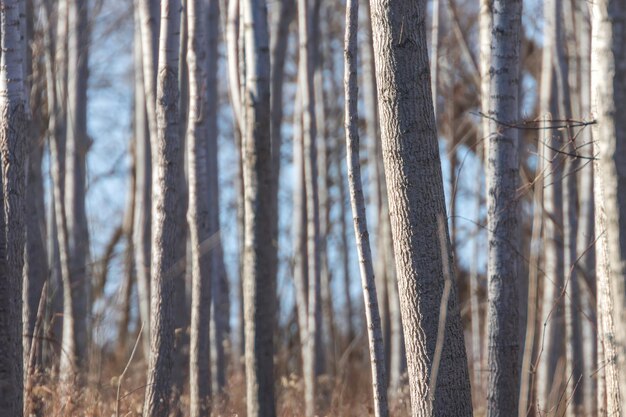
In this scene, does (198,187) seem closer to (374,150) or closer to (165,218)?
(165,218)

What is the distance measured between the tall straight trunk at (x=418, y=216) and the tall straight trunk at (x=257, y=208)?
6.76ft

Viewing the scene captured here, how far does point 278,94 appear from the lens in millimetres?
11922

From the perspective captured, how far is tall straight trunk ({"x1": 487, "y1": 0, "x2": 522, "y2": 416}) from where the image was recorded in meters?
5.98

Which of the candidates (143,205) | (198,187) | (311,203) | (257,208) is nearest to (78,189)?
(143,205)

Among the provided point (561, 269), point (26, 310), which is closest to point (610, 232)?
point (26, 310)

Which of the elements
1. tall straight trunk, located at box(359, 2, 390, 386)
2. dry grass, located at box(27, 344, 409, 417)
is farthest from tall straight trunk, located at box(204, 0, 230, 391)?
tall straight trunk, located at box(359, 2, 390, 386)

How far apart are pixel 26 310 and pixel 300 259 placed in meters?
5.21

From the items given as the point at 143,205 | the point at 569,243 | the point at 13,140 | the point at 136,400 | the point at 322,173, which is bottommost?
the point at 136,400

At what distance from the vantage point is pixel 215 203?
10.4 meters

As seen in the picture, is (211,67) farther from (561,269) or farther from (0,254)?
(0,254)

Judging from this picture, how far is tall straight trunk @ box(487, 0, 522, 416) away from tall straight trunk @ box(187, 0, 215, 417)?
7.37 feet

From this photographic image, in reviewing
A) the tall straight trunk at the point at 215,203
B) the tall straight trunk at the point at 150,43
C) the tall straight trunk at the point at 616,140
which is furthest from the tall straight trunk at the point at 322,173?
the tall straight trunk at the point at 616,140

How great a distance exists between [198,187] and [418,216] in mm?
2826

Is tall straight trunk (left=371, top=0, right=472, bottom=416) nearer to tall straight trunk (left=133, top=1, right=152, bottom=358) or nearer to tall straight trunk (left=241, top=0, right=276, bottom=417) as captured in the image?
tall straight trunk (left=241, top=0, right=276, bottom=417)
